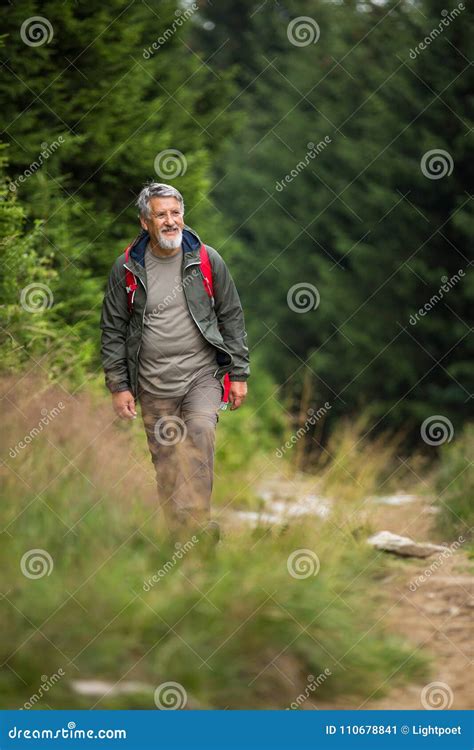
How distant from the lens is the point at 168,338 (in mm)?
6168

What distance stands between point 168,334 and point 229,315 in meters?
0.42

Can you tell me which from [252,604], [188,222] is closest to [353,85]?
[188,222]

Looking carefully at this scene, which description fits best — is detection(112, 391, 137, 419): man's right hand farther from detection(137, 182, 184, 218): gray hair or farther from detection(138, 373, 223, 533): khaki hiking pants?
detection(137, 182, 184, 218): gray hair

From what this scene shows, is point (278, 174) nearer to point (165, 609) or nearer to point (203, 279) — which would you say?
point (203, 279)

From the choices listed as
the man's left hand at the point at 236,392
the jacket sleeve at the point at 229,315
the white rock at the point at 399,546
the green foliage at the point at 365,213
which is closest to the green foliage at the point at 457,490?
the white rock at the point at 399,546

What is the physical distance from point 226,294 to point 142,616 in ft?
8.45

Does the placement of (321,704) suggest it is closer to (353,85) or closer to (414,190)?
(414,190)

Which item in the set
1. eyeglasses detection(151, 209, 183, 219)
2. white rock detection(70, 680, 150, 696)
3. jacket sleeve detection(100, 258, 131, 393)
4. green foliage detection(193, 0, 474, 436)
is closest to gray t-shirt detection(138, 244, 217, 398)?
jacket sleeve detection(100, 258, 131, 393)

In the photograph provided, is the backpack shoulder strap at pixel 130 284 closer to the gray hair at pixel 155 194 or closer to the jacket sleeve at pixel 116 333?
the jacket sleeve at pixel 116 333

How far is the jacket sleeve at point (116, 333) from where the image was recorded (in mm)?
6230

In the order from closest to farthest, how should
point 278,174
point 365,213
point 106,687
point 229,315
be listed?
point 106,687 < point 229,315 < point 365,213 < point 278,174

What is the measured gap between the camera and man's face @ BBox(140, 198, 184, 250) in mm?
6105

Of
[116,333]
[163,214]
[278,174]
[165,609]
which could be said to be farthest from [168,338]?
[278,174]

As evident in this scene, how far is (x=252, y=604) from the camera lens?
14.3 ft
